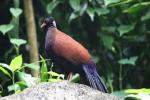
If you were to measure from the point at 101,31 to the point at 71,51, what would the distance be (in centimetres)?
187

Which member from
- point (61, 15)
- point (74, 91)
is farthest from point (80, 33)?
point (74, 91)

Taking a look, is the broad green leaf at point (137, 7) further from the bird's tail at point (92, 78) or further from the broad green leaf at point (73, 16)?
the bird's tail at point (92, 78)

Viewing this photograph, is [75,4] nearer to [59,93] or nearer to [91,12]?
[91,12]

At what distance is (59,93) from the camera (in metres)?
3.79

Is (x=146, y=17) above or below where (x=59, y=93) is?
below

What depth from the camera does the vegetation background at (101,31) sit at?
6.11m

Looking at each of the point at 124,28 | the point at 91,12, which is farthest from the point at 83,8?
Result: the point at 124,28

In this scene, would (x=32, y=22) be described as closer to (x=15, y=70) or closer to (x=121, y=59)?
(x=121, y=59)

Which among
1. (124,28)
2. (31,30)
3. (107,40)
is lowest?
(107,40)

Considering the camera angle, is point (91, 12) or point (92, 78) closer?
point (92, 78)

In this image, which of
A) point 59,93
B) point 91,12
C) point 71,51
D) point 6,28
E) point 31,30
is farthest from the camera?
point 91,12

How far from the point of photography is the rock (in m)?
3.73

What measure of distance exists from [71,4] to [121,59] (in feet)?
2.56

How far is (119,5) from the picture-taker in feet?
20.5
